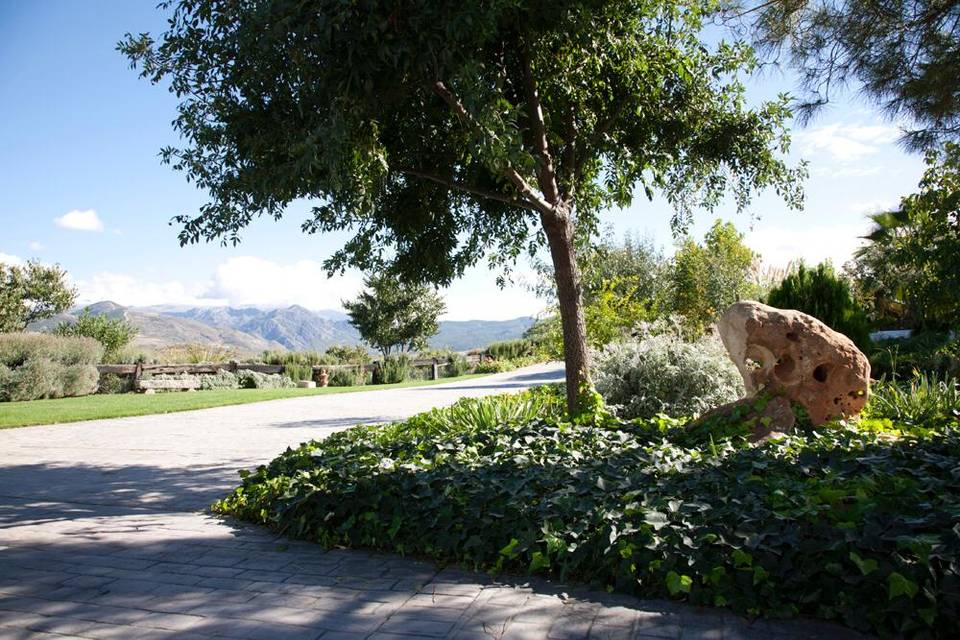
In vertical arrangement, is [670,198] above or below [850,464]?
above

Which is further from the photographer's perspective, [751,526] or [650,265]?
[650,265]

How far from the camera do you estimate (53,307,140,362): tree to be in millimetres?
24578

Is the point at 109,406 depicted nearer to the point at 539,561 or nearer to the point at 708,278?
the point at 539,561

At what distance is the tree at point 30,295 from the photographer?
96.6 ft

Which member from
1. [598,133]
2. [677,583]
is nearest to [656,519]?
[677,583]

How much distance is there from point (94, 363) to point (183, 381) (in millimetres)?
2698

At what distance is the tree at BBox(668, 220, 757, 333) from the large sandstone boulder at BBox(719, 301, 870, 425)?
13289mm

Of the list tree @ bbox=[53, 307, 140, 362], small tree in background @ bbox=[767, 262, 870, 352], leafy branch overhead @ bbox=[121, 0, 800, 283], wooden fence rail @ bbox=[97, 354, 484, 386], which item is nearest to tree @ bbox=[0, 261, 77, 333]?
tree @ bbox=[53, 307, 140, 362]

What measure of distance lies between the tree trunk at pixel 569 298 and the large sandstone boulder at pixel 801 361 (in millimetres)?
1622

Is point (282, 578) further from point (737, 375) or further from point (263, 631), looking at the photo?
point (737, 375)

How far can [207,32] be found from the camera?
608cm

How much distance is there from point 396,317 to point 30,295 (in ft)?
59.5

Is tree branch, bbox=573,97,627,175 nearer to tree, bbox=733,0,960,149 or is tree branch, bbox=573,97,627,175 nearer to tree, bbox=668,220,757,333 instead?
tree, bbox=733,0,960,149

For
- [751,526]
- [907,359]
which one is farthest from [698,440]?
[907,359]
